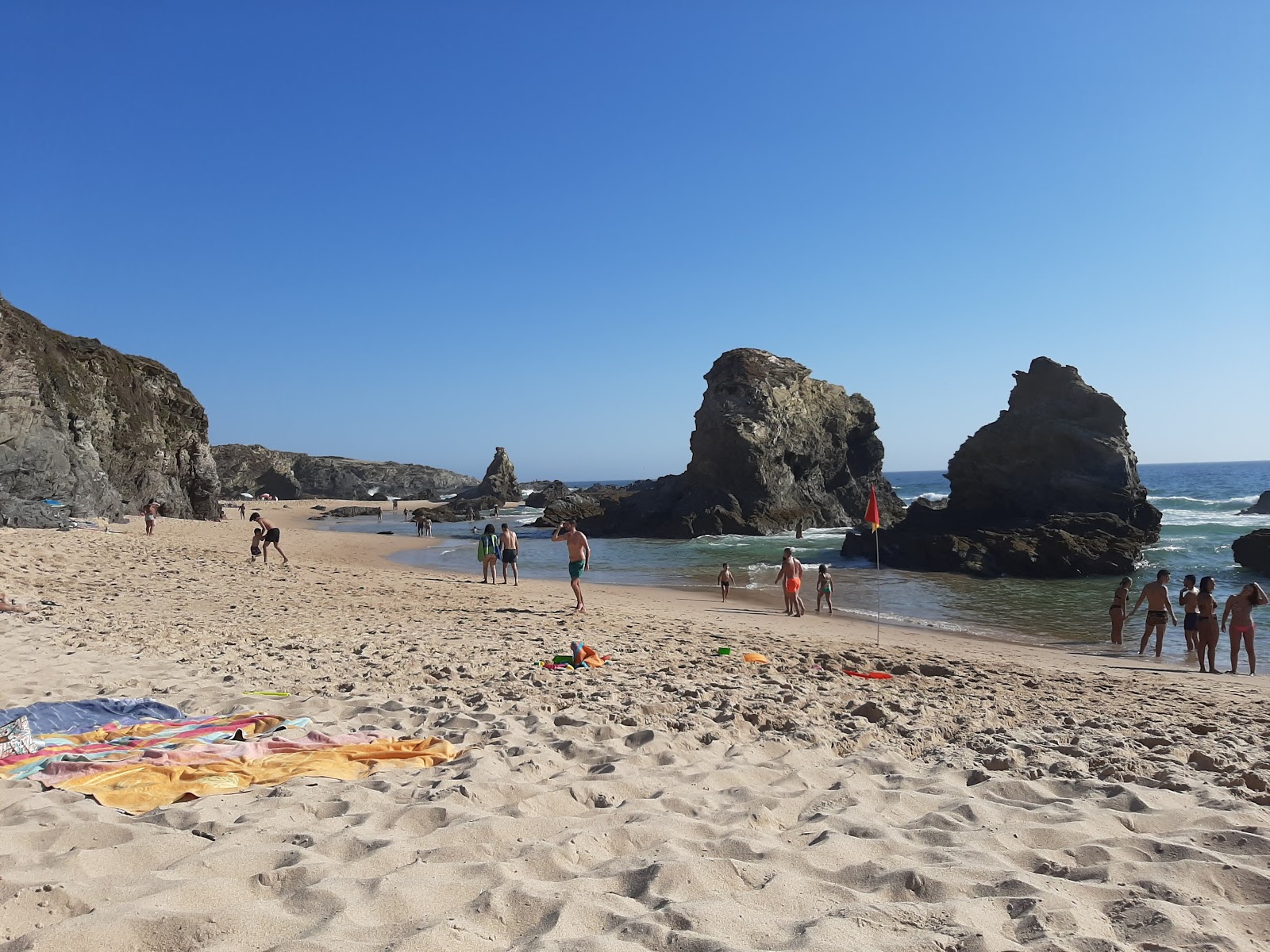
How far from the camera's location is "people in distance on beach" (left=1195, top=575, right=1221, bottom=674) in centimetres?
1092

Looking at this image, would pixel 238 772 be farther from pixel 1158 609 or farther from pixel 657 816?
pixel 1158 609

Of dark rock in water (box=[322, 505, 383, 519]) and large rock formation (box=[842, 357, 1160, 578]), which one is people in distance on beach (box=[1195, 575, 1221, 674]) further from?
dark rock in water (box=[322, 505, 383, 519])

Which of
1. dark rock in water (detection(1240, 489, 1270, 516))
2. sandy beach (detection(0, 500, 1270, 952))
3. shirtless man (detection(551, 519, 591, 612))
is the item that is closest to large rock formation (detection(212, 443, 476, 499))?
shirtless man (detection(551, 519, 591, 612))

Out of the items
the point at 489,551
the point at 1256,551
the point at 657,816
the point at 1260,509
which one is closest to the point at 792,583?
the point at 489,551

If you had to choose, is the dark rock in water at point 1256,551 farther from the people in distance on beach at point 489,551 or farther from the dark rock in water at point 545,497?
the dark rock in water at point 545,497

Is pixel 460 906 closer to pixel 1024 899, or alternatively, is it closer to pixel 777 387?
pixel 1024 899

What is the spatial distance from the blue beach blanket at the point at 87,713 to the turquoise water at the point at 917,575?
1260cm

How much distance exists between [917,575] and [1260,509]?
40.5 meters

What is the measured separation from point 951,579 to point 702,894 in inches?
851

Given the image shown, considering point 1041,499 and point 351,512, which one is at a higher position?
point 1041,499

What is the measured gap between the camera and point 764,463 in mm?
42156

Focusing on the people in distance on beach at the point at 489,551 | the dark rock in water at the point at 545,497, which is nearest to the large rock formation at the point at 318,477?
the dark rock in water at the point at 545,497

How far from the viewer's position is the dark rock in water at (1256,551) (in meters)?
23.2

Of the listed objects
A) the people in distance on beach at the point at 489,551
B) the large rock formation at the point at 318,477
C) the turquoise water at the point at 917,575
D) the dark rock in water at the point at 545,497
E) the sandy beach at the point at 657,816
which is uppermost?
the large rock formation at the point at 318,477
